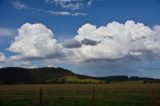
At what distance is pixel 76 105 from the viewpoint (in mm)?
26125

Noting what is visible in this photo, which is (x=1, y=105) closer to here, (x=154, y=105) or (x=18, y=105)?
(x=18, y=105)

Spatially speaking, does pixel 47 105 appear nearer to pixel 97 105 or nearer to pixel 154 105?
pixel 97 105

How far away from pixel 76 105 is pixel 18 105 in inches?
159

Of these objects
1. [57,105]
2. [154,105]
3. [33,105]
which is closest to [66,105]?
[57,105]

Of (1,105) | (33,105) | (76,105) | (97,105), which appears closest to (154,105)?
(97,105)

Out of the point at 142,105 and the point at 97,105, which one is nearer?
the point at 97,105

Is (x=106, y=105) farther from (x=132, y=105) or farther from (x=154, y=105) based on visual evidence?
(x=154, y=105)

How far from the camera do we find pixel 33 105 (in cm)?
2600

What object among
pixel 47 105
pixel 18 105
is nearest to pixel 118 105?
pixel 47 105

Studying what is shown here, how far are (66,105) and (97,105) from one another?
8.00ft

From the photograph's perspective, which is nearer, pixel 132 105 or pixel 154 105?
pixel 154 105

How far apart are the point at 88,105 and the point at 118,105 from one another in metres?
2.45

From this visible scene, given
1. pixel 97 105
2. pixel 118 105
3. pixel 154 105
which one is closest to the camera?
pixel 154 105

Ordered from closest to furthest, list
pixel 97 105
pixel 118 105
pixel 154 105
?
pixel 154 105, pixel 97 105, pixel 118 105
